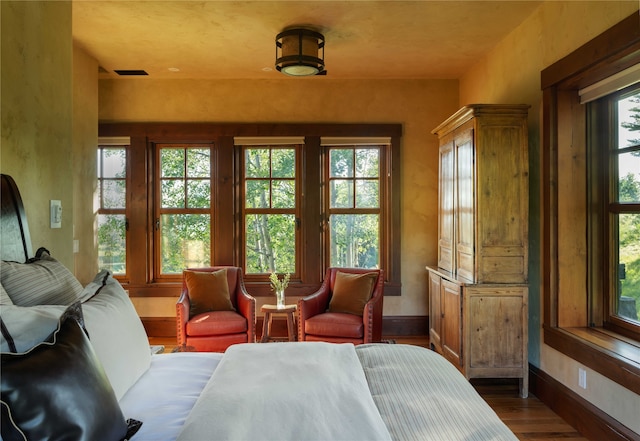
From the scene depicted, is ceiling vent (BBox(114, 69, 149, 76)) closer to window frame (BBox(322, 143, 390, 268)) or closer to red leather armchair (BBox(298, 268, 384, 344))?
window frame (BBox(322, 143, 390, 268))

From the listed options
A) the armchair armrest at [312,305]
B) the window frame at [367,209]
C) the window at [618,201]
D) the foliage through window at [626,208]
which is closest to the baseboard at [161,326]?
the armchair armrest at [312,305]

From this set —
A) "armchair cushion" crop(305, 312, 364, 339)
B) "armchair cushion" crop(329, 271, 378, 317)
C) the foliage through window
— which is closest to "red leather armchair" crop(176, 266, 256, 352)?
"armchair cushion" crop(305, 312, 364, 339)

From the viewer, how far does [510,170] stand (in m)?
3.42

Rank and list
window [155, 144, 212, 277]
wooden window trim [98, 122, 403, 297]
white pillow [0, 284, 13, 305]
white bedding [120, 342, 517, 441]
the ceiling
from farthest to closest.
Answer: window [155, 144, 212, 277], wooden window trim [98, 122, 403, 297], the ceiling, white pillow [0, 284, 13, 305], white bedding [120, 342, 517, 441]

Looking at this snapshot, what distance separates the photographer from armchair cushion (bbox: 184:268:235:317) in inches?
169

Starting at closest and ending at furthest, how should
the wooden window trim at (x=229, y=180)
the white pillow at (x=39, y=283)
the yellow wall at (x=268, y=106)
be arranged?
the white pillow at (x=39, y=283) → the yellow wall at (x=268, y=106) → the wooden window trim at (x=229, y=180)

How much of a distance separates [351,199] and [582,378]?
2967 mm

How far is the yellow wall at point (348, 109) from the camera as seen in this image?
5035 millimetres

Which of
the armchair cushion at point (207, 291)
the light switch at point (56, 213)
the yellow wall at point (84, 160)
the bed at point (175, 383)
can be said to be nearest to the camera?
the bed at point (175, 383)

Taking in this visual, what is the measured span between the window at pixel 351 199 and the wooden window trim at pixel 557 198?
84.0 inches

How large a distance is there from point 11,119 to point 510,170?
321 cm

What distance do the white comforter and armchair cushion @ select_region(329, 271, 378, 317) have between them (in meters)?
2.24

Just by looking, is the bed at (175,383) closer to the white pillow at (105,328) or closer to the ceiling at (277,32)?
the white pillow at (105,328)

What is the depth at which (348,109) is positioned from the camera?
5094mm
